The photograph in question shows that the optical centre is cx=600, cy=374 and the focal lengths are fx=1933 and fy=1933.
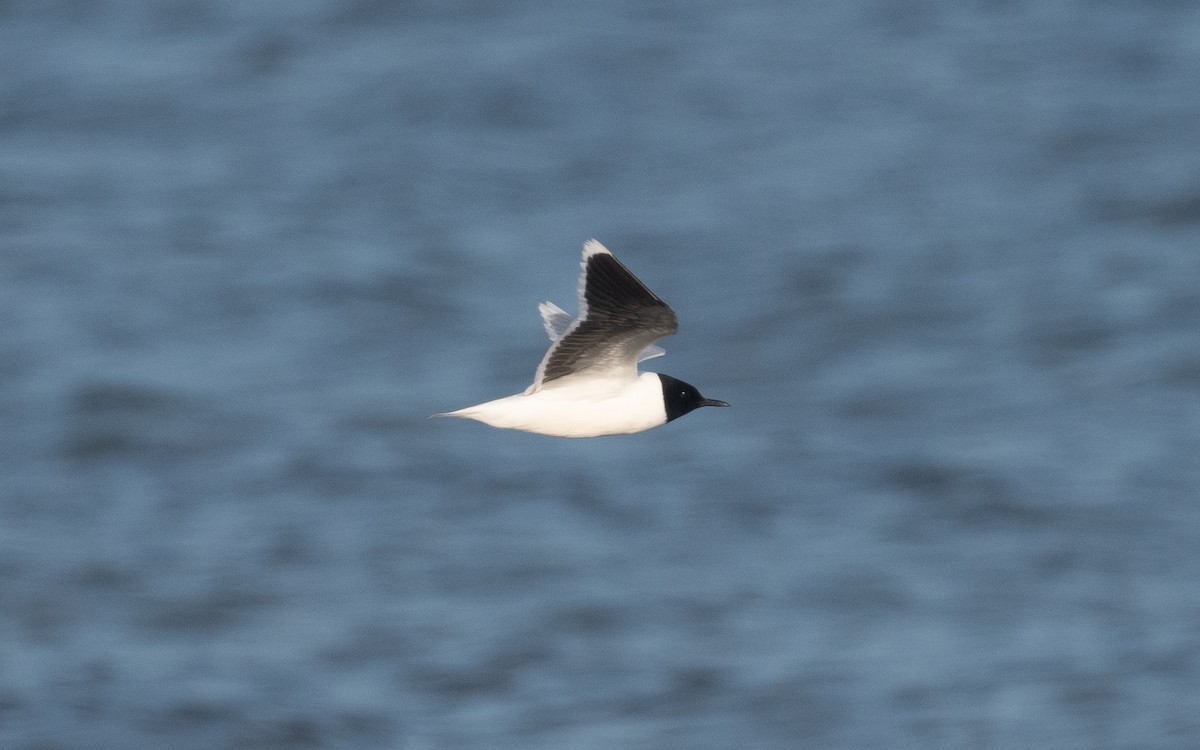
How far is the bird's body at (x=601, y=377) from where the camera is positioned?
741cm

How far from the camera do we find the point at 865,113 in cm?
2372

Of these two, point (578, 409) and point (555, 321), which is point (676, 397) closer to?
point (578, 409)

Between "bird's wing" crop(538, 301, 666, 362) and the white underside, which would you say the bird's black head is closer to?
the white underside

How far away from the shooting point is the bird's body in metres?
7.41

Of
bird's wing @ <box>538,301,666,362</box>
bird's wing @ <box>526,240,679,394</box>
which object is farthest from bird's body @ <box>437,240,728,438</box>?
bird's wing @ <box>538,301,666,362</box>

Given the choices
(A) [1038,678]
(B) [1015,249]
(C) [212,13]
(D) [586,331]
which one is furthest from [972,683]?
(C) [212,13]

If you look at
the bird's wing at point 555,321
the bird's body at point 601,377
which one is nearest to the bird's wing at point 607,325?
the bird's body at point 601,377

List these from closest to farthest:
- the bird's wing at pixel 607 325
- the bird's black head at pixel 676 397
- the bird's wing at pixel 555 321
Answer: the bird's wing at pixel 607 325 < the bird's black head at pixel 676 397 < the bird's wing at pixel 555 321

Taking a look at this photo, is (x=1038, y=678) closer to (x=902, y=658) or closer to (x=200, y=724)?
(x=902, y=658)

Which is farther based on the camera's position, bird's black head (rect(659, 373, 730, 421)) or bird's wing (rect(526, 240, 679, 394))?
bird's black head (rect(659, 373, 730, 421))

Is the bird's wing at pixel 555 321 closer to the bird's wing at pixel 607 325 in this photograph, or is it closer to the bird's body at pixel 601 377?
the bird's body at pixel 601 377

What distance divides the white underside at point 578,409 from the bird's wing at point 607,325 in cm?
6

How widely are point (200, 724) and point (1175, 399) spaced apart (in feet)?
30.3

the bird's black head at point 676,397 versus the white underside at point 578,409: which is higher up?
the bird's black head at point 676,397
